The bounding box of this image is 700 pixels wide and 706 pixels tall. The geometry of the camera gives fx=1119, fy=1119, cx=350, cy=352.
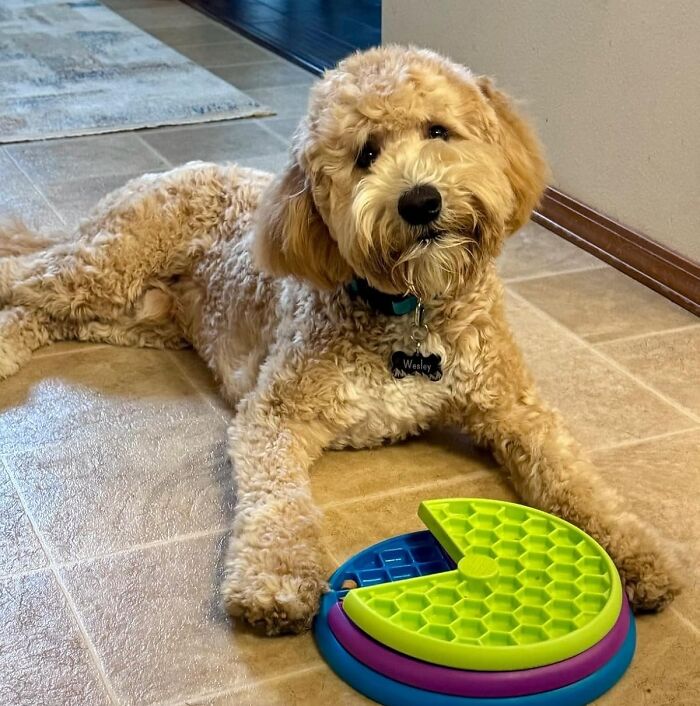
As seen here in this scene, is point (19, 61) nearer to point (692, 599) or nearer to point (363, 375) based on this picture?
point (363, 375)

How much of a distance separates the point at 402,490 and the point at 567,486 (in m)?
0.37

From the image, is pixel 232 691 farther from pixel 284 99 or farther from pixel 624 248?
pixel 284 99

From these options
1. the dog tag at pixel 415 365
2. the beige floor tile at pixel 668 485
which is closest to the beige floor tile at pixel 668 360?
the beige floor tile at pixel 668 485

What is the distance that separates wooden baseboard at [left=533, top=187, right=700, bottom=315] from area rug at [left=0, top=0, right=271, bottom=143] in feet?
6.07

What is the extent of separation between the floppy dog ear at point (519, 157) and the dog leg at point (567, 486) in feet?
1.15

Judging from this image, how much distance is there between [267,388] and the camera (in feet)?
7.97

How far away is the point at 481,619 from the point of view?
6.03 ft

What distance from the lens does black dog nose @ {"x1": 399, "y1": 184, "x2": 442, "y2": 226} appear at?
2.06 metres

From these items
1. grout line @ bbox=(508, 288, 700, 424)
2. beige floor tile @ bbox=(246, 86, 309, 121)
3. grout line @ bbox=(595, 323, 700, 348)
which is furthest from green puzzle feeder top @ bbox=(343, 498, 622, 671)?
beige floor tile @ bbox=(246, 86, 309, 121)

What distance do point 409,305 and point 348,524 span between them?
1.55 ft

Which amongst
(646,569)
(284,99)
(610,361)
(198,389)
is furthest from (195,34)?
(646,569)

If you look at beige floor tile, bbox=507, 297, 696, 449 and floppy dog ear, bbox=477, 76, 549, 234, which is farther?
beige floor tile, bbox=507, 297, 696, 449

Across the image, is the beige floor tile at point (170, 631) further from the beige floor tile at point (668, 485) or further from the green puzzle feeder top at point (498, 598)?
the beige floor tile at point (668, 485)

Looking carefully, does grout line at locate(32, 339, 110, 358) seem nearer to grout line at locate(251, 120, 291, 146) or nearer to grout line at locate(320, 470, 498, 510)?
grout line at locate(320, 470, 498, 510)
